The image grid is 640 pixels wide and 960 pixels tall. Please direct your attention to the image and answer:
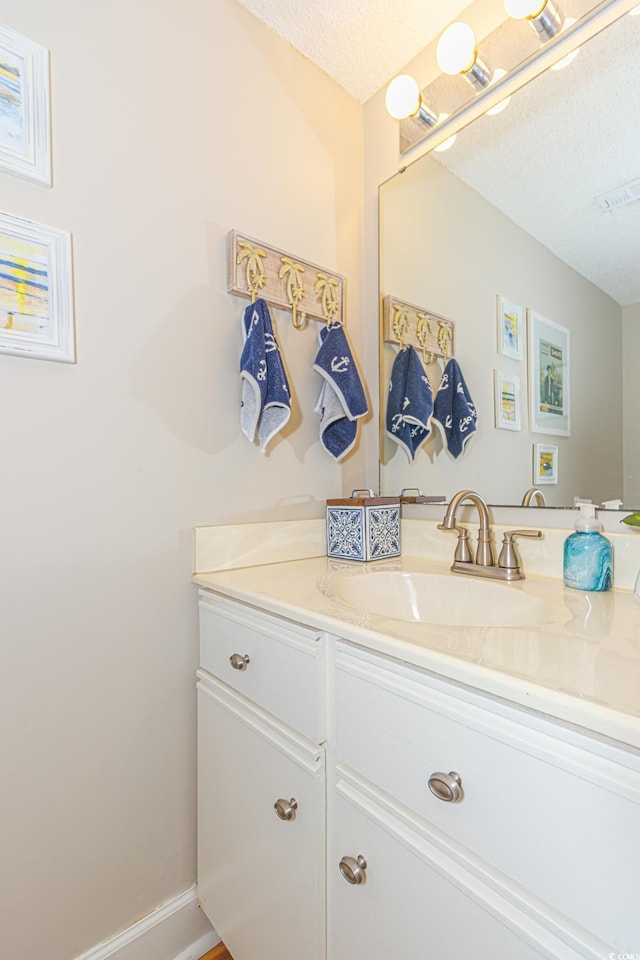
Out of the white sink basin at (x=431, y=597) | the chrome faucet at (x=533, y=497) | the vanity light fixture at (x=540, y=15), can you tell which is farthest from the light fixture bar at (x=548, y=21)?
the white sink basin at (x=431, y=597)

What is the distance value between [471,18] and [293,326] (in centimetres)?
90

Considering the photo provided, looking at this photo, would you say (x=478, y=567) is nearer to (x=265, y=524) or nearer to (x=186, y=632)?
(x=265, y=524)

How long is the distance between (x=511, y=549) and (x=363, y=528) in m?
0.37

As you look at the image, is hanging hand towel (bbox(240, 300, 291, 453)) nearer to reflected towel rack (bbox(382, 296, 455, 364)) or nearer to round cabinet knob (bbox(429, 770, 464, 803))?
reflected towel rack (bbox(382, 296, 455, 364))

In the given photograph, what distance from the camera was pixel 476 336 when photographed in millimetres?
1192

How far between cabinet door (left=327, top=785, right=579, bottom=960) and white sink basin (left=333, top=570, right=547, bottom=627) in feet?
1.21

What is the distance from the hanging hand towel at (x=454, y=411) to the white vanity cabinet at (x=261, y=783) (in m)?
0.72

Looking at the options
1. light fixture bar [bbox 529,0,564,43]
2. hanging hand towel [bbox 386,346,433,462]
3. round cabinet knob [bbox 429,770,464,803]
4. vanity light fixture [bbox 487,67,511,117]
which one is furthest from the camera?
hanging hand towel [bbox 386,346,433,462]

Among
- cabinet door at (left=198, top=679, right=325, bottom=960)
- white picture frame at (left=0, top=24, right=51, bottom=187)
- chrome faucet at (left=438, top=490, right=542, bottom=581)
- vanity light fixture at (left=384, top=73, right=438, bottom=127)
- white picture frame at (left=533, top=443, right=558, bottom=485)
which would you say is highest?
vanity light fixture at (left=384, top=73, right=438, bottom=127)

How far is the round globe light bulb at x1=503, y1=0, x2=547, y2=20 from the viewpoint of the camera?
101 cm

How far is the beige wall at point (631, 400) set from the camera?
92 cm

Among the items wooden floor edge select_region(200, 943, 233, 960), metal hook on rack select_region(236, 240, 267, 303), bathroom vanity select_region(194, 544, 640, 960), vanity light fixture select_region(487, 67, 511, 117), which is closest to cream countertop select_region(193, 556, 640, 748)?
bathroom vanity select_region(194, 544, 640, 960)

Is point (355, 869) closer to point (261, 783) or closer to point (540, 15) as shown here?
point (261, 783)

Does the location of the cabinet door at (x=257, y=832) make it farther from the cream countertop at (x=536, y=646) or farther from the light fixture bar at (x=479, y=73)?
the light fixture bar at (x=479, y=73)
